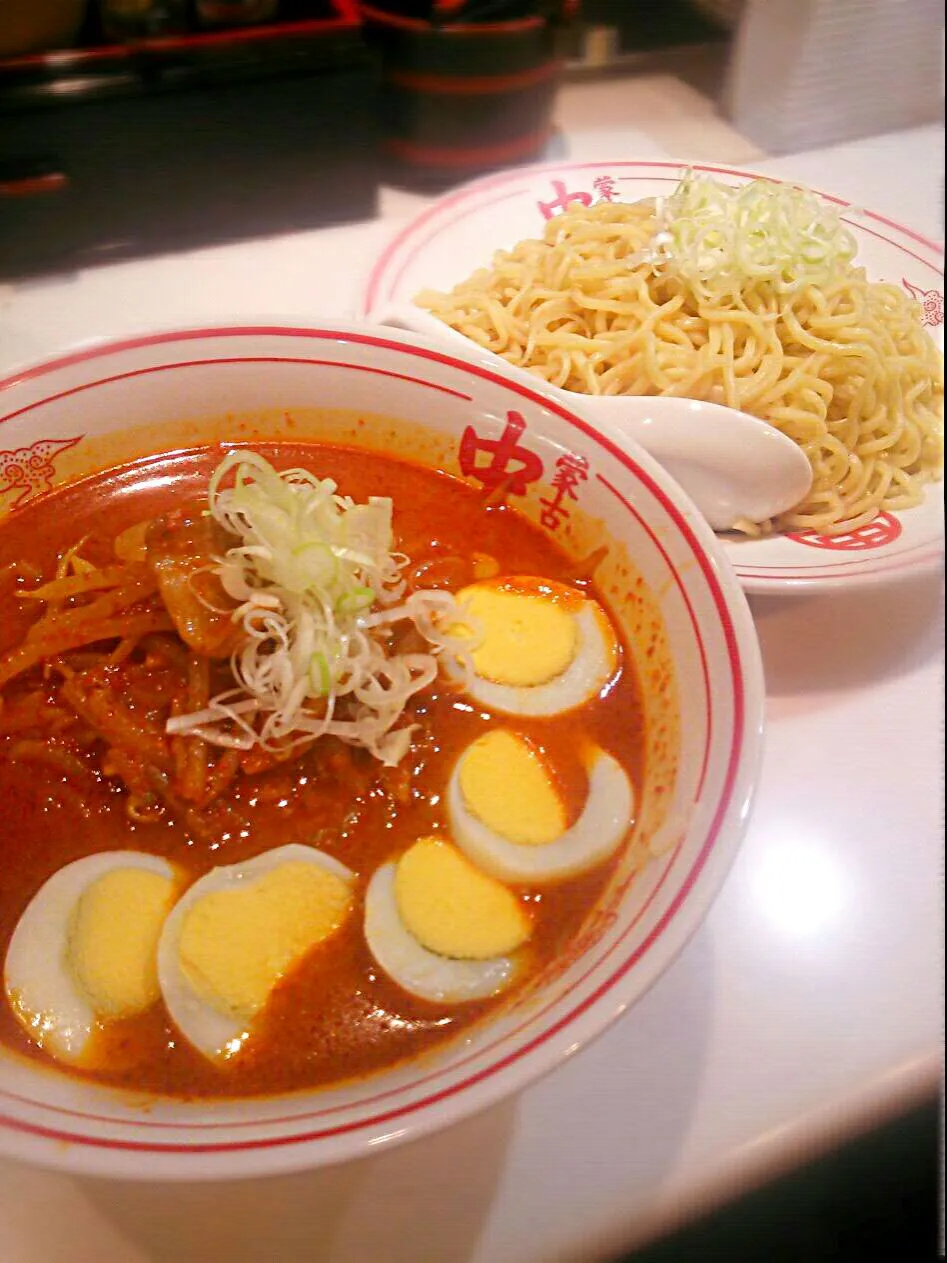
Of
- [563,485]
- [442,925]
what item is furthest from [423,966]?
[563,485]

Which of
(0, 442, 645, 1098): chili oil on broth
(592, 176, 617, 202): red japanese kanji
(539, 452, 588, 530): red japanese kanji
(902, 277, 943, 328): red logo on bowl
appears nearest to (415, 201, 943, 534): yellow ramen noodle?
(902, 277, 943, 328): red logo on bowl

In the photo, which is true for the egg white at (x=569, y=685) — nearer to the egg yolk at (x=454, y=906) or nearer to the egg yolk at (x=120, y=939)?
the egg yolk at (x=454, y=906)

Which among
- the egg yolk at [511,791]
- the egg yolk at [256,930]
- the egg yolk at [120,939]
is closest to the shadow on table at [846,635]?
the egg yolk at [511,791]

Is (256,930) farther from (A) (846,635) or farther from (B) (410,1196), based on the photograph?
(A) (846,635)

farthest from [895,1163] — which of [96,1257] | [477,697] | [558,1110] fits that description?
Answer: [96,1257]

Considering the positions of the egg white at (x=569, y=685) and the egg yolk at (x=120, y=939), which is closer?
the egg yolk at (x=120, y=939)

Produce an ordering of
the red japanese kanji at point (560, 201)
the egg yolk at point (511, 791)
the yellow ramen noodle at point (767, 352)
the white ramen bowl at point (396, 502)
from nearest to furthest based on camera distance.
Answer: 1. the white ramen bowl at point (396, 502)
2. the egg yolk at point (511, 791)
3. the yellow ramen noodle at point (767, 352)
4. the red japanese kanji at point (560, 201)
